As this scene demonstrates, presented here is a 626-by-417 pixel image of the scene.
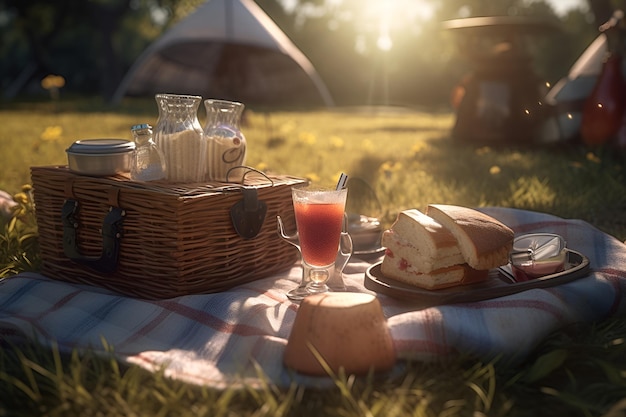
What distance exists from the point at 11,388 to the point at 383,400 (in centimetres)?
91

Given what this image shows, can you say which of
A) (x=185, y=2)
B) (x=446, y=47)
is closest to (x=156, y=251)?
(x=185, y=2)

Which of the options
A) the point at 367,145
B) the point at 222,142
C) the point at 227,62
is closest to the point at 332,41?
the point at 227,62

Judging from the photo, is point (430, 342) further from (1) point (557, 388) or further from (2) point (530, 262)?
(2) point (530, 262)

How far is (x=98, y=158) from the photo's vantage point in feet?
7.78

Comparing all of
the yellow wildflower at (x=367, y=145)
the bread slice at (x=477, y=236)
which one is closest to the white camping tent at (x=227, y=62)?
the yellow wildflower at (x=367, y=145)

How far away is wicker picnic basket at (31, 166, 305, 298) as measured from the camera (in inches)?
86.7

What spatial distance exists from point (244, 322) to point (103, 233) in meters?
0.67

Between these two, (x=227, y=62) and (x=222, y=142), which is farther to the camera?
(x=227, y=62)

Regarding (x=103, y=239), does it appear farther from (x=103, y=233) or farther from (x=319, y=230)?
(x=319, y=230)

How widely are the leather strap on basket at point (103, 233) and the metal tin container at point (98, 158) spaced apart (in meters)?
0.08

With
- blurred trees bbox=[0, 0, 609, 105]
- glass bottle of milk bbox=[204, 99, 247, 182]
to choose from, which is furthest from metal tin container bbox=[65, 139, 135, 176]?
blurred trees bbox=[0, 0, 609, 105]

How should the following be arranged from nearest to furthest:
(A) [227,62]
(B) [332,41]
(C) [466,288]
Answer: (C) [466,288]
(A) [227,62]
(B) [332,41]

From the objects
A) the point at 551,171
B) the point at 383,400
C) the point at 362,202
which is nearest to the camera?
the point at 383,400

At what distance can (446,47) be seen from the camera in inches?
1182
